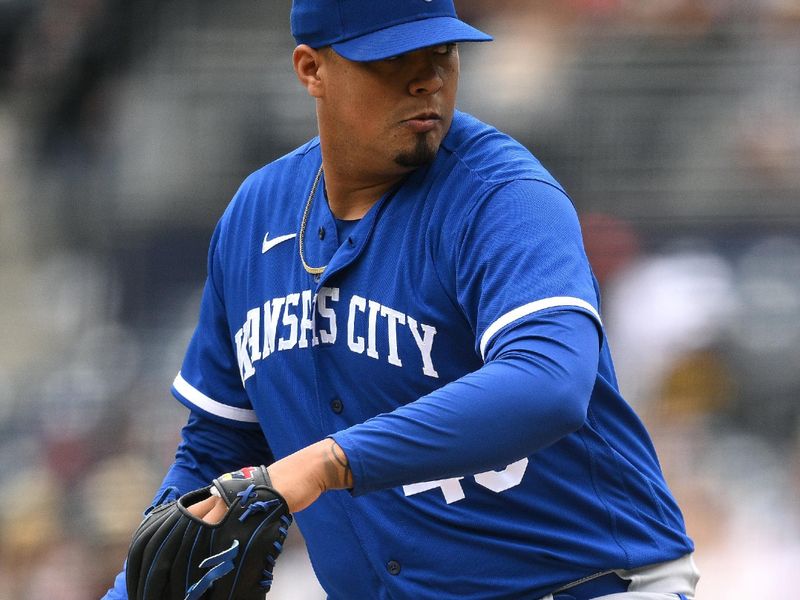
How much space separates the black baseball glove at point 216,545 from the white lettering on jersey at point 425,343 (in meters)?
0.41

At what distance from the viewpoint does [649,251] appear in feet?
21.4

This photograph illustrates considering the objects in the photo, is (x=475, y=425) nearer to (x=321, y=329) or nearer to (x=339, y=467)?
(x=339, y=467)

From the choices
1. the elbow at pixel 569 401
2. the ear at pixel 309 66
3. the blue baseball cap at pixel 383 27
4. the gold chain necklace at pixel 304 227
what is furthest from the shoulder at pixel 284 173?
the elbow at pixel 569 401

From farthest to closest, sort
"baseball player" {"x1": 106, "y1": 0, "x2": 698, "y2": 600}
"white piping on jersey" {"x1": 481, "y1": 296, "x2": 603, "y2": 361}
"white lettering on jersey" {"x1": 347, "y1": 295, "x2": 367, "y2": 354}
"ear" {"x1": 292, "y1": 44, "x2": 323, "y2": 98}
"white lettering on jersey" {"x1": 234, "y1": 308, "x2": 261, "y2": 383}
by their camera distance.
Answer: "white lettering on jersey" {"x1": 234, "y1": 308, "x2": 261, "y2": 383} → "ear" {"x1": 292, "y1": 44, "x2": 323, "y2": 98} → "white lettering on jersey" {"x1": 347, "y1": 295, "x2": 367, "y2": 354} → "baseball player" {"x1": 106, "y1": 0, "x2": 698, "y2": 600} → "white piping on jersey" {"x1": 481, "y1": 296, "x2": 603, "y2": 361}

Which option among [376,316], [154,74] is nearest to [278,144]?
[154,74]

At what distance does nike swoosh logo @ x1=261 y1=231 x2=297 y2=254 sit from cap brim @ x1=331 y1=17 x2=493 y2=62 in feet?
1.36

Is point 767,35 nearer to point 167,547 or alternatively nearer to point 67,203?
point 67,203

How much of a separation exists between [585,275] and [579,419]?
255mm

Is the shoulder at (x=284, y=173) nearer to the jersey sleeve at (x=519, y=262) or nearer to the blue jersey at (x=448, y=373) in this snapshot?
the blue jersey at (x=448, y=373)

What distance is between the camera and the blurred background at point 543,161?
6184 mm

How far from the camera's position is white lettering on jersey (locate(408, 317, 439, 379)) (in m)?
2.26

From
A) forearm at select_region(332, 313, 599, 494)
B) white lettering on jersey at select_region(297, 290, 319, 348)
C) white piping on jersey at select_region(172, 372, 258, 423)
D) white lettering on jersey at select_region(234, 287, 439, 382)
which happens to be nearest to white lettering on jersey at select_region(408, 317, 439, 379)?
white lettering on jersey at select_region(234, 287, 439, 382)

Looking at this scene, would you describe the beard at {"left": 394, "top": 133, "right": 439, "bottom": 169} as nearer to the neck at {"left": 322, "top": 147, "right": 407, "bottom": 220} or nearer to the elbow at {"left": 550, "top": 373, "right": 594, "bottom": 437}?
the neck at {"left": 322, "top": 147, "right": 407, "bottom": 220}

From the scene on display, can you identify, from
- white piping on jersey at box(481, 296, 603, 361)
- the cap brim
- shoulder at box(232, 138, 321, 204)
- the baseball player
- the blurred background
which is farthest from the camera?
the blurred background
